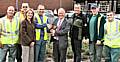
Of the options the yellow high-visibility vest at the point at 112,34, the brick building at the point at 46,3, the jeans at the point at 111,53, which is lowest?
the jeans at the point at 111,53

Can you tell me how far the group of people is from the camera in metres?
7.62

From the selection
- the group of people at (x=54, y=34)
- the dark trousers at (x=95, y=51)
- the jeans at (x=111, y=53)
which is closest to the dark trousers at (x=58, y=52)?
the group of people at (x=54, y=34)

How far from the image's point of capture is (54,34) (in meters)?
8.09

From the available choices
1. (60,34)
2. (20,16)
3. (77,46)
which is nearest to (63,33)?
(60,34)

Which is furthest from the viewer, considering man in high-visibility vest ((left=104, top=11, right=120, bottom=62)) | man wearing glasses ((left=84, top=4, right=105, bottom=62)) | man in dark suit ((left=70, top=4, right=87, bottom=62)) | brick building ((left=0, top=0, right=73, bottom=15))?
brick building ((left=0, top=0, right=73, bottom=15))

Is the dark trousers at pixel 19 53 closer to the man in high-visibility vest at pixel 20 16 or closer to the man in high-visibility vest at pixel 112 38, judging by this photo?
the man in high-visibility vest at pixel 20 16

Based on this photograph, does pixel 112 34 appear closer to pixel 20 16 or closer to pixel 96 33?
pixel 96 33

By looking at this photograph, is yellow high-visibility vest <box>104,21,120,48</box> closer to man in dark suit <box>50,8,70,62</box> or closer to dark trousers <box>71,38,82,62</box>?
dark trousers <box>71,38,82,62</box>

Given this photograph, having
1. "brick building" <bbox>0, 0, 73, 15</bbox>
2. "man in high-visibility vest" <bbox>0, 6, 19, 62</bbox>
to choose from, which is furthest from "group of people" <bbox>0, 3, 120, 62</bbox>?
"brick building" <bbox>0, 0, 73, 15</bbox>

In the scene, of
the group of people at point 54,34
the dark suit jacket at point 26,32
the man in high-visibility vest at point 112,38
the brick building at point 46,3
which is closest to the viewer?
the dark suit jacket at point 26,32

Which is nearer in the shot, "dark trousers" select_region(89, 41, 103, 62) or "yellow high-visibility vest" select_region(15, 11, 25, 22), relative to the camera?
"yellow high-visibility vest" select_region(15, 11, 25, 22)

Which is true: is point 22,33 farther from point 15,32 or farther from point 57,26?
point 57,26

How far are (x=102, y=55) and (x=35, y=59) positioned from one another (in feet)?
5.43

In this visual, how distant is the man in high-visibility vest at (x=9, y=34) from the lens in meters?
7.63
